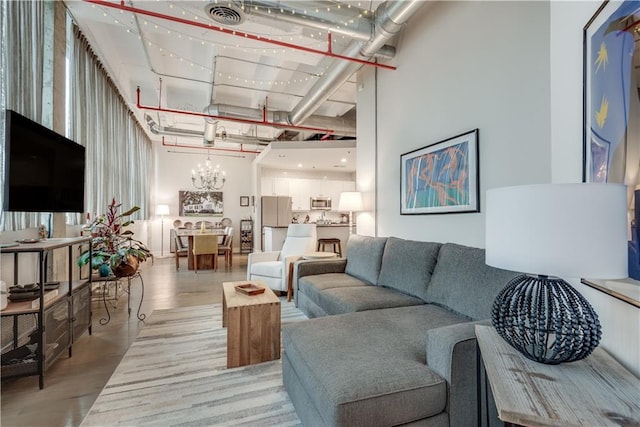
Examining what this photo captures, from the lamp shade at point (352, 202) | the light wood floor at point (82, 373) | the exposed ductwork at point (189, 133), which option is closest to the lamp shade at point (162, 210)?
the exposed ductwork at point (189, 133)

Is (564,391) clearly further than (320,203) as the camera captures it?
No

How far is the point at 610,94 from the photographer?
1.01 metres

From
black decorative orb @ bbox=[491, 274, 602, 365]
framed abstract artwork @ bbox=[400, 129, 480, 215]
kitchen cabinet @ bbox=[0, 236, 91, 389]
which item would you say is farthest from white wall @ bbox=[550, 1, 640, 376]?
kitchen cabinet @ bbox=[0, 236, 91, 389]

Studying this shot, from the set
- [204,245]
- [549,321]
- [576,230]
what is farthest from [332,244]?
[576,230]

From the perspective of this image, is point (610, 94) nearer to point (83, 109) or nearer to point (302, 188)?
point (83, 109)

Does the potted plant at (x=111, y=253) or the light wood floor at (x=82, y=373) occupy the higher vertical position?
the potted plant at (x=111, y=253)

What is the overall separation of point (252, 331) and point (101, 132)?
4.19m

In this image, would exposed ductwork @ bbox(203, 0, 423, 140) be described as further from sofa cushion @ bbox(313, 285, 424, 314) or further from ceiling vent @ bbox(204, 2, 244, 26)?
sofa cushion @ bbox(313, 285, 424, 314)

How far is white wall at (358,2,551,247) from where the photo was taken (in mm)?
1958

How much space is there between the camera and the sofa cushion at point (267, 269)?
13.5 feet

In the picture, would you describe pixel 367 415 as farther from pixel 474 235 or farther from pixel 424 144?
pixel 424 144

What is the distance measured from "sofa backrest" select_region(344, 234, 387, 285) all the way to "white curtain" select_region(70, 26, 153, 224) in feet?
11.6

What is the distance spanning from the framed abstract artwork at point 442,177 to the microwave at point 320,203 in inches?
235

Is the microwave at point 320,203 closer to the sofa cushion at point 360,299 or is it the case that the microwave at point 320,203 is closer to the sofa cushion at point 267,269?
the sofa cushion at point 267,269
